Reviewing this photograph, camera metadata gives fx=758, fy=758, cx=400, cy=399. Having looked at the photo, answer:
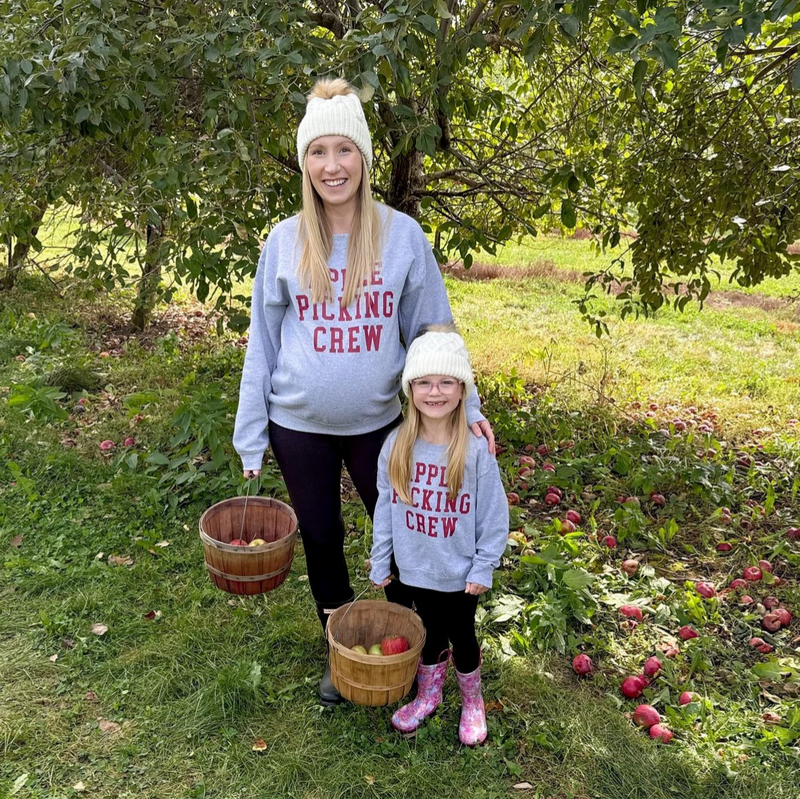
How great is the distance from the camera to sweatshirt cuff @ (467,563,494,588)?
2.38 metres

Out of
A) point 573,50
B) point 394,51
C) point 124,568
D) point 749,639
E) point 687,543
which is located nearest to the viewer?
point 394,51

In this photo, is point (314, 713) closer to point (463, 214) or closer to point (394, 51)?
point (394, 51)

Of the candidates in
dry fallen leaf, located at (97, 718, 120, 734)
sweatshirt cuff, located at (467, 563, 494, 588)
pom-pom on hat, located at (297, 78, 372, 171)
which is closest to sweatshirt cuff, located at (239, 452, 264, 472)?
sweatshirt cuff, located at (467, 563, 494, 588)

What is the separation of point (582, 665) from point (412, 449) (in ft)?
4.34

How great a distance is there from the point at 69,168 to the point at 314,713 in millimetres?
2924

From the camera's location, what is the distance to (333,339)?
233cm

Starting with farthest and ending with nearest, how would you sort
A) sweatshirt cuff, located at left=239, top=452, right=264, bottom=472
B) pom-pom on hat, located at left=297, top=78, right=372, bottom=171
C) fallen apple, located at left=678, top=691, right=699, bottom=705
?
fallen apple, located at left=678, top=691, right=699, bottom=705
sweatshirt cuff, located at left=239, top=452, right=264, bottom=472
pom-pom on hat, located at left=297, top=78, right=372, bottom=171

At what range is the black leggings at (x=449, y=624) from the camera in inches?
99.1

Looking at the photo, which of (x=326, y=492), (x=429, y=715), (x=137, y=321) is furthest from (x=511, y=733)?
(x=137, y=321)

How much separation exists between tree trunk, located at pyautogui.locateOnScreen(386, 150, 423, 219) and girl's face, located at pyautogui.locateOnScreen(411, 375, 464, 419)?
2.69 m

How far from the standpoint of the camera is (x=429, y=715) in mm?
2797

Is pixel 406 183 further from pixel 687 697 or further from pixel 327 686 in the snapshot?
pixel 687 697

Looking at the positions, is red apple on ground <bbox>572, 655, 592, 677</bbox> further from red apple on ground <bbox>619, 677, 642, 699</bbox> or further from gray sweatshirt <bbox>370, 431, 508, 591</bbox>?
gray sweatshirt <bbox>370, 431, 508, 591</bbox>

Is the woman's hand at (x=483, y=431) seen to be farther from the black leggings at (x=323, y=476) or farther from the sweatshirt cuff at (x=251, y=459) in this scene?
the sweatshirt cuff at (x=251, y=459)
